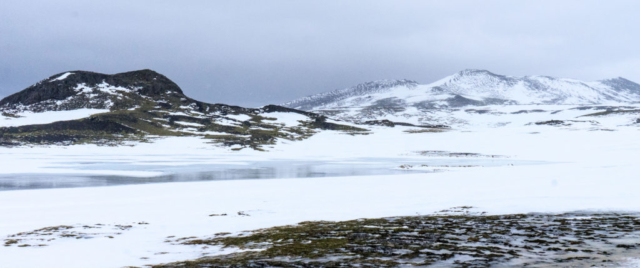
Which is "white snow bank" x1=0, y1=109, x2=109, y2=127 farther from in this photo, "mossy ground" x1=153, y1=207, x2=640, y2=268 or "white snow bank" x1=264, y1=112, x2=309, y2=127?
"mossy ground" x1=153, y1=207, x2=640, y2=268

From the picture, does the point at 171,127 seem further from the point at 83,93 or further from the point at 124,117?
the point at 83,93

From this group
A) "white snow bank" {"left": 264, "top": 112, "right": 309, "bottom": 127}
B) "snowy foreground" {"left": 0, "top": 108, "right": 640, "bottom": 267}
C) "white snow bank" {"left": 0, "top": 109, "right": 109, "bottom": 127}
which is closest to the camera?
"snowy foreground" {"left": 0, "top": 108, "right": 640, "bottom": 267}

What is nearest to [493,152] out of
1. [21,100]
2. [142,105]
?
[142,105]

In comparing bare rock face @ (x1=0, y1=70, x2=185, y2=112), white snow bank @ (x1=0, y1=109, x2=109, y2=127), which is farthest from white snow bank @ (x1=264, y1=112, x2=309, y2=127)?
white snow bank @ (x1=0, y1=109, x2=109, y2=127)

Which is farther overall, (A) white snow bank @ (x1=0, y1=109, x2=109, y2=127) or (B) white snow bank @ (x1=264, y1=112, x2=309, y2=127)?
(B) white snow bank @ (x1=264, y1=112, x2=309, y2=127)

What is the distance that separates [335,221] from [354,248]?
6.10 metres

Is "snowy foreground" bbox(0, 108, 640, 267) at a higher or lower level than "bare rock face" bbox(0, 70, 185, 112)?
lower

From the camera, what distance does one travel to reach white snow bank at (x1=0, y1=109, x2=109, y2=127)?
135m

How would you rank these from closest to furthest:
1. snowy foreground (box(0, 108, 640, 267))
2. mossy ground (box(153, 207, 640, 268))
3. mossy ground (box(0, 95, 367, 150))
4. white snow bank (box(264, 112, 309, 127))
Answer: mossy ground (box(153, 207, 640, 268)) < snowy foreground (box(0, 108, 640, 267)) < mossy ground (box(0, 95, 367, 150)) < white snow bank (box(264, 112, 309, 127))

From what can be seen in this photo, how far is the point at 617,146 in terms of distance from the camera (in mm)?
82688

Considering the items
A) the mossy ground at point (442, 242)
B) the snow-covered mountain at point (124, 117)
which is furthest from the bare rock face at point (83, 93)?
the mossy ground at point (442, 242)

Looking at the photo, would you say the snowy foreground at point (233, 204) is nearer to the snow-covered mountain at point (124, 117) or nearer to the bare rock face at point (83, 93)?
the snow-covered mountain at point (124, 117)

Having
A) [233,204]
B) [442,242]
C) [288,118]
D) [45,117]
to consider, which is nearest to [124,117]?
[45,117]

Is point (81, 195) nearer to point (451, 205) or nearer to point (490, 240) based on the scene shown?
point (451, 205)
